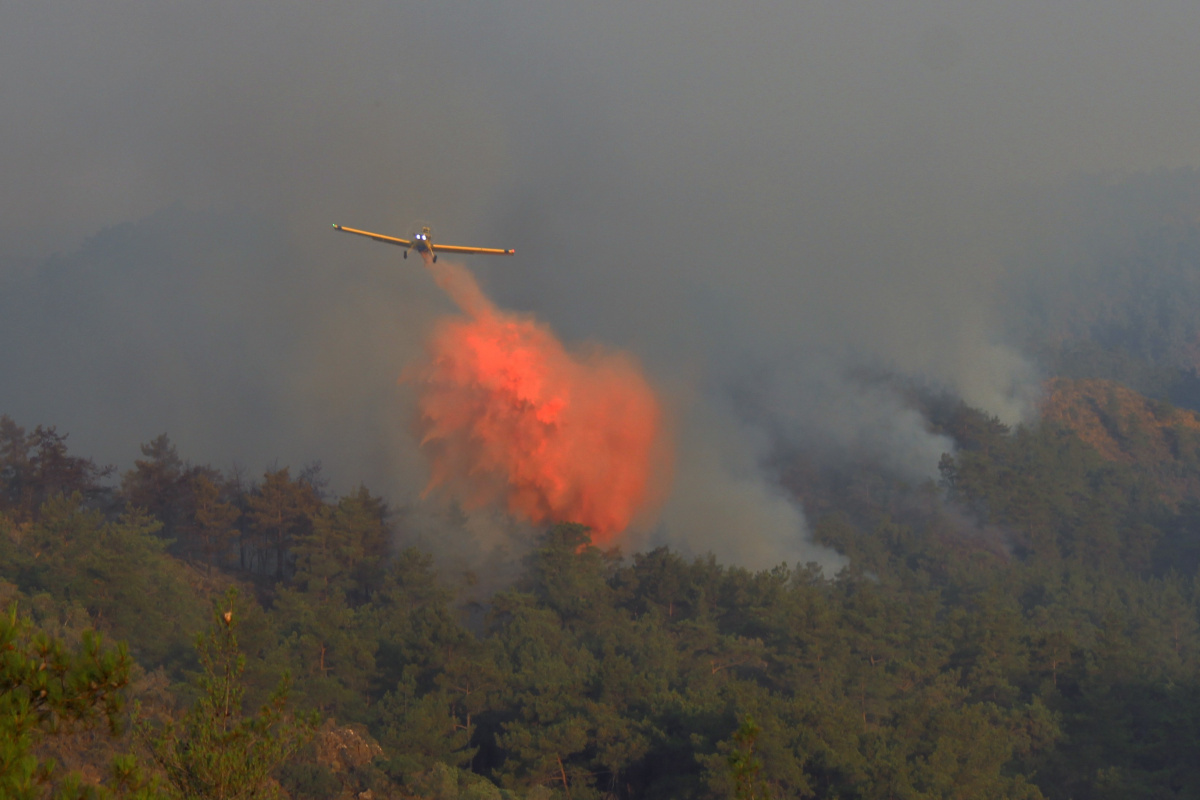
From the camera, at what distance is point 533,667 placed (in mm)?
63688

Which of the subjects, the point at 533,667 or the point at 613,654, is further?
the point at 533,667

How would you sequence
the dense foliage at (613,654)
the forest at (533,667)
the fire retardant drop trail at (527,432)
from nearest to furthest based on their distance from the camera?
1. the forest at (533,667)
2. the dense foliage at (613,654)
3. the fire retardant drop trail at (527,432)

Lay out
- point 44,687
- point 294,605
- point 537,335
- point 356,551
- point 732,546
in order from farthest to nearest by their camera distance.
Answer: point 732,546
point 537,335
point 356,551
point 294,605
point 44,687

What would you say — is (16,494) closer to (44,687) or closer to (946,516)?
(44,687)

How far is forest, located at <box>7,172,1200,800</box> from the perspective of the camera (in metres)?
21.9

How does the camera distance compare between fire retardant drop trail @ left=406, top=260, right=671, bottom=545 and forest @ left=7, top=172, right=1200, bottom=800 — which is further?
fire retardant drop trail @ left=406, top=260, right=671, bottom=545

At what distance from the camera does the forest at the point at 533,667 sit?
21922 millimetres

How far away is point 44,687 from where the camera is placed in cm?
1435

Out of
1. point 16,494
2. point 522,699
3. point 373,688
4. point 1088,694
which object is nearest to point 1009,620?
point 1088,694

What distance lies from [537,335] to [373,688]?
49932 mm

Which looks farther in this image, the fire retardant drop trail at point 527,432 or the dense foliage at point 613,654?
the fire retardant drop trail at point 527,432

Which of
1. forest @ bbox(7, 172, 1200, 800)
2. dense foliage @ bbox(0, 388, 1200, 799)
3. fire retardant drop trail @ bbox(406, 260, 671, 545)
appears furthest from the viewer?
fire retardant drop trail @ bbox(406, 260, 671, 545)

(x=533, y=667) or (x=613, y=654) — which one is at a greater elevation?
(x=613, y=654)

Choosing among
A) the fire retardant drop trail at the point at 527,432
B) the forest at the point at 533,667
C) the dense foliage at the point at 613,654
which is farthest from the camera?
the fire retardant drop trail at the point at 527,432
